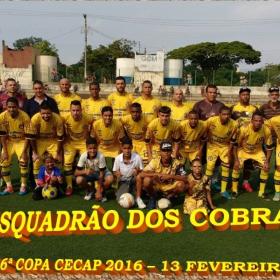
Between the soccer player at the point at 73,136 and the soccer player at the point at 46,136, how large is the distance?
0.16 meters

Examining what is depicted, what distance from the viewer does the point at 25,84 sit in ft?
108

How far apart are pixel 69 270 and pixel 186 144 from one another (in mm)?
3597

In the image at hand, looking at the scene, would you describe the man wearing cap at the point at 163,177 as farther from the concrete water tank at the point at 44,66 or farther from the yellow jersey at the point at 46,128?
the concrete water tank at the point at 44,66

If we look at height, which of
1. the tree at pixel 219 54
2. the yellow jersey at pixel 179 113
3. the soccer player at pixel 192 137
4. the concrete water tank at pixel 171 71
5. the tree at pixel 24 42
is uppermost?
the tree at pixel 24 42

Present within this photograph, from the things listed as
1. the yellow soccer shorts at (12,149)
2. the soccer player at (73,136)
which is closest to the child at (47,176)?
the soccer player at (73,136)

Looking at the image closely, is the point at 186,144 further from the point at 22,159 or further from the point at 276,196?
the point at 22,159

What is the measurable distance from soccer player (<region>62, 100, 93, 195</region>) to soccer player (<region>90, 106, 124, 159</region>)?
0.18m

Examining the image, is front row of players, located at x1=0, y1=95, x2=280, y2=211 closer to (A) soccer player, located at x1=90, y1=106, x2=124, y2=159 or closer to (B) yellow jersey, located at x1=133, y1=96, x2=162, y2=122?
(A) soccer player, located at x1=90, y1=106, x2=124, y2=159

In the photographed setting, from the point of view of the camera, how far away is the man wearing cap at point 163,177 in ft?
18.1

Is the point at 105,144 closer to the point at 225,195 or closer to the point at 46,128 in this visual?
the point at 46,128

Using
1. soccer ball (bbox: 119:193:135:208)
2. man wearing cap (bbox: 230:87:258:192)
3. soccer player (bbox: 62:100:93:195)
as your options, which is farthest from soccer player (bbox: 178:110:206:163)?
soccer player (bbox: 62:100:93:195)

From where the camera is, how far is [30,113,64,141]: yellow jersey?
20.3 feet

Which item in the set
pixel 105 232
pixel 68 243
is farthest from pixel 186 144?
pixel 68 243

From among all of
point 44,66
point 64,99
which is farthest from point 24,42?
point 64,99
